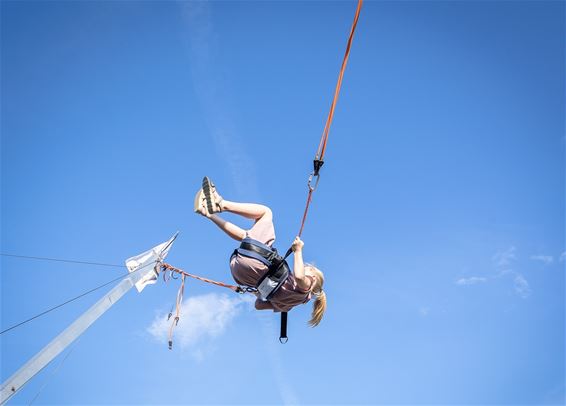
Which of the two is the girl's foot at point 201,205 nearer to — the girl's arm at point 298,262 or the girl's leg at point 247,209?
the girl's leg at point 247,209

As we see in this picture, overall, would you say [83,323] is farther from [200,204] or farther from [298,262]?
[298,262]

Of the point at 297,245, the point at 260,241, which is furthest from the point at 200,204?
the point at 297,245

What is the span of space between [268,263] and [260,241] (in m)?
0.29

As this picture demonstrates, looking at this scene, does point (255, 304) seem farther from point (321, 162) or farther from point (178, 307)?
point (321, 162)

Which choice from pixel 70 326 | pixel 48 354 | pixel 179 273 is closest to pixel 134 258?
pixel 179 273

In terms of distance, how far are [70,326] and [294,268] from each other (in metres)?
3.08

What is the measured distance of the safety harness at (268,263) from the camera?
5148mm

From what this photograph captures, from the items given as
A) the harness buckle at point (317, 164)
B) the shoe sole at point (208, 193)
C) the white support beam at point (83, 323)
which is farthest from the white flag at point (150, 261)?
the harness buckle at point (317, 164)

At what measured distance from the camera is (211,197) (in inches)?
205

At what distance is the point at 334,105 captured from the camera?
4508mm

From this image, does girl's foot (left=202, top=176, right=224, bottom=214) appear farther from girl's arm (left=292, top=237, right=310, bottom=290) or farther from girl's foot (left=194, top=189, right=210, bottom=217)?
girl's arm (left=292, top=237, right=310, bottom=290)

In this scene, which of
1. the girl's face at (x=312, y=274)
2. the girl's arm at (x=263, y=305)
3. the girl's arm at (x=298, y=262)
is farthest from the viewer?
the girl's arm at (x=263, y=305)

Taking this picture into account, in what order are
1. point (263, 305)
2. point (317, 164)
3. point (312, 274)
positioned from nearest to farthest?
point (317, 164), point (312, 274), point (263, 305)

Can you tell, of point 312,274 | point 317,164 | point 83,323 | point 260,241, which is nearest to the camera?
point 317,164
